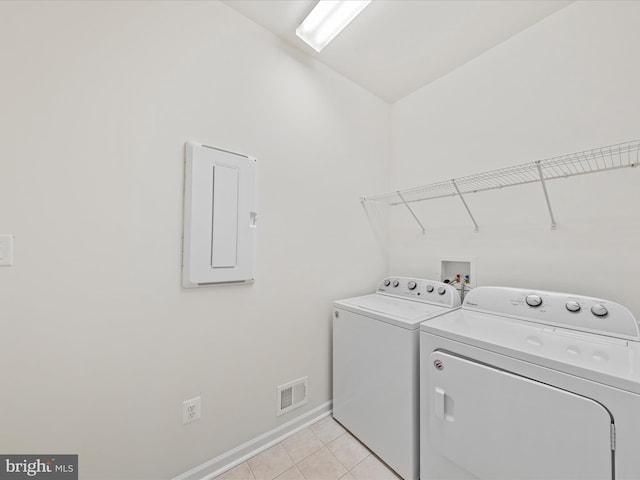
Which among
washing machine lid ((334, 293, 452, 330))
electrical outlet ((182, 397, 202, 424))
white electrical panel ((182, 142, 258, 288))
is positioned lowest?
electrical outlet ((182, 397, 202, 424))

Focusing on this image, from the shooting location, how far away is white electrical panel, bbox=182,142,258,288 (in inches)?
53.7

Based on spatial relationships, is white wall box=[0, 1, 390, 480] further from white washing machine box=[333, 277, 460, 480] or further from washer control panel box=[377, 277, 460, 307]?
washer control panel box=[377, 277, 460, 307]

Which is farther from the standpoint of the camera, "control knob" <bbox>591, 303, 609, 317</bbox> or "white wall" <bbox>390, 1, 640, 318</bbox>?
"white wall" <bbox>390, 1, 640, 318</bbox>

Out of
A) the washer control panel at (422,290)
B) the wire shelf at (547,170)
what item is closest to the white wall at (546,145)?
the wire shelf at (547,170)

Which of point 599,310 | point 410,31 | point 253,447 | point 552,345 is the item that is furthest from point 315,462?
point 410,31

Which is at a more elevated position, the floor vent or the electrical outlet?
the electrical outlet

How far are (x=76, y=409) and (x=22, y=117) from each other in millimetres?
1206

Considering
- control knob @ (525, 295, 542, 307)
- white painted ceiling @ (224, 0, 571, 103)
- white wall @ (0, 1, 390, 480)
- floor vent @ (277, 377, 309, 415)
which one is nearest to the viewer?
white wall @ (0, 1, 390, 480)

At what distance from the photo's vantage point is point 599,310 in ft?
3.96

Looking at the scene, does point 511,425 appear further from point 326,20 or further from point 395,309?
point 326,20

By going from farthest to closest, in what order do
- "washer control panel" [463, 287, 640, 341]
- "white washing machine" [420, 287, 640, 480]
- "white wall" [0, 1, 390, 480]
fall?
"washer control panel" [463, 287, 640, 341], "white wall" [0, 1, 390, 480], "white washing machine" [420, 287, 640, 480]

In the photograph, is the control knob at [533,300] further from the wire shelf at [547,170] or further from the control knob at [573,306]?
the wire shelf at [547,170]

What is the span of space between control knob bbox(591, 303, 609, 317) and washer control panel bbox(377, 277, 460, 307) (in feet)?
2.12

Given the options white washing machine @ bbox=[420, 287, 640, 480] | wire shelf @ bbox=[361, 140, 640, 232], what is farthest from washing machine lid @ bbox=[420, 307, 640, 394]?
wire shelf @ bbox=[361, 140, 640, 232]
